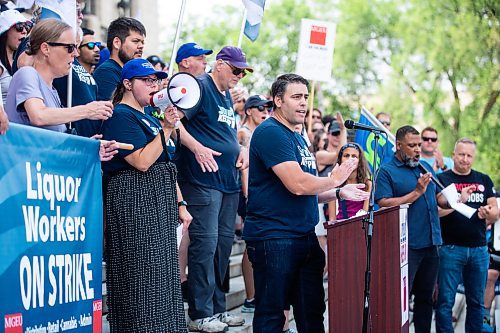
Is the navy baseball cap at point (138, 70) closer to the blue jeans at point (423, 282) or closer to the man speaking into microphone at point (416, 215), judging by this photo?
the man speaking into microphone at point (416, 215)

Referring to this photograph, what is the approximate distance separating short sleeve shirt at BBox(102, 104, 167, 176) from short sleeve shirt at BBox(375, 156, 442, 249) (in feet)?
11.1

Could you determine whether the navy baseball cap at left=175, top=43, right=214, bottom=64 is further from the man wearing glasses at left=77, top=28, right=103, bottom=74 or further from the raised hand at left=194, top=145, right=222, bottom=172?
the raised hand at left=194, top=145, right=222, bottom=172

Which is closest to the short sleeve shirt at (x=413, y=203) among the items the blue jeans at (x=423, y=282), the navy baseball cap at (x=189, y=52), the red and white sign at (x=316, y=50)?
the blue jeans at (x=423, y=282)

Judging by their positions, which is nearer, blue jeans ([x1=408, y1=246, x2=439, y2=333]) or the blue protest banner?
the blue protest banner

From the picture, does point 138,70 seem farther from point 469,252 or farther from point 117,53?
point 469,252

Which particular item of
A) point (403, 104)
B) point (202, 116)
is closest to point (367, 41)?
point (403, 104)

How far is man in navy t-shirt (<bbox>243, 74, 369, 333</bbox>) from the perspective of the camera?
6.45 m

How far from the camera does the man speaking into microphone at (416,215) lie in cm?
873

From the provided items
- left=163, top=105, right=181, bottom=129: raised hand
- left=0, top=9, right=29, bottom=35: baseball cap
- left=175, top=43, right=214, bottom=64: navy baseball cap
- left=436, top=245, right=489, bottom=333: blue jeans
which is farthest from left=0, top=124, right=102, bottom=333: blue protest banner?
left=436, top=245, right=489, bottom=333: blue jeans

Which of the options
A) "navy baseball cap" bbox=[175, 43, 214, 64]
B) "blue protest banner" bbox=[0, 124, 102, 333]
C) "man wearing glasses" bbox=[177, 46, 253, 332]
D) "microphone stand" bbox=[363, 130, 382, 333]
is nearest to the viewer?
"blue protest banner" bbox=[0, 124, 102, 333]

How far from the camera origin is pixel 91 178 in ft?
18.7

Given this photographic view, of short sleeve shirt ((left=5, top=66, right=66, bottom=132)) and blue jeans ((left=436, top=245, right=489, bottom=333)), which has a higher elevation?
short sleeve shirt ((left=5, top=66, right=66, bottom=132))

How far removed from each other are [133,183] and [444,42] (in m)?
22.8

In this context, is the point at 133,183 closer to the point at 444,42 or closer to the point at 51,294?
the point at 51,294
